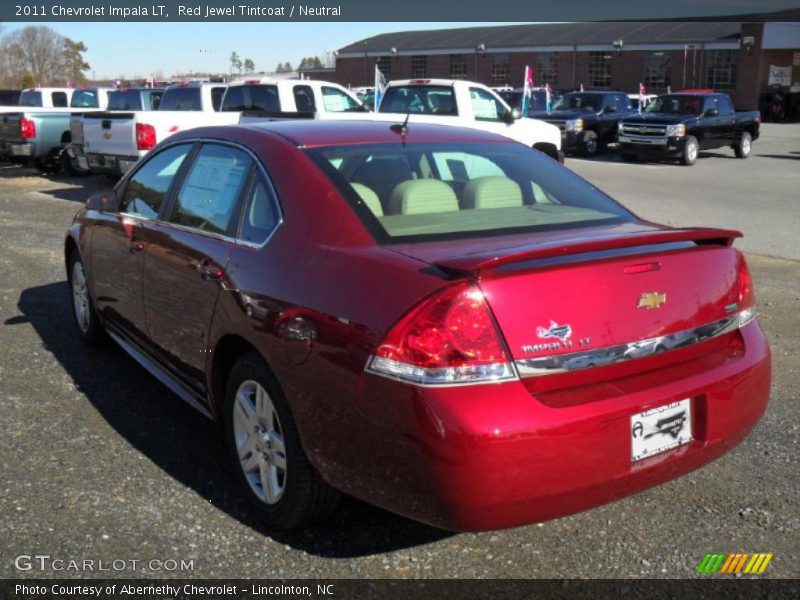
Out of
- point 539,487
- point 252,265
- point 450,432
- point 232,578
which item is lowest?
point 232,578

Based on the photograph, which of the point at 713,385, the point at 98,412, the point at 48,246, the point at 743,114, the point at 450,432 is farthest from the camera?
the point at 743,114

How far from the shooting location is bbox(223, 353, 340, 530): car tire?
330 cm

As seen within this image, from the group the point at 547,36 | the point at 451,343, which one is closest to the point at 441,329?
the point at 451,343

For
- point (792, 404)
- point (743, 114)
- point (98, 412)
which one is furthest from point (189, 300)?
point (743, 114)

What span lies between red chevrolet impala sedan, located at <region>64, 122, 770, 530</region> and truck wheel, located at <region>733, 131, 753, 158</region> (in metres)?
22.5

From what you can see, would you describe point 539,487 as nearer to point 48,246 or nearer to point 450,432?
point 450,432

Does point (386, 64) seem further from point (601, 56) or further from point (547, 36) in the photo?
point (601, 56)

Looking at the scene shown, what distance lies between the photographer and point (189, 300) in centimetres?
402

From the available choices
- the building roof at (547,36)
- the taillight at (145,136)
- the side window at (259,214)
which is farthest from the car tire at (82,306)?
the building roof at (547,36)

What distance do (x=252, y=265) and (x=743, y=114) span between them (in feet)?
78.9

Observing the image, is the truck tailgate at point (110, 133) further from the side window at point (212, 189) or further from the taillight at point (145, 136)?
the side window at point (212, 189)

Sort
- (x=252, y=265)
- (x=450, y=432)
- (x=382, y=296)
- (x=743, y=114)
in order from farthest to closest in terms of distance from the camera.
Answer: (x=743, y=114)
(x=252, y=265)
(x=382, y=296)
(x=450, y=432)

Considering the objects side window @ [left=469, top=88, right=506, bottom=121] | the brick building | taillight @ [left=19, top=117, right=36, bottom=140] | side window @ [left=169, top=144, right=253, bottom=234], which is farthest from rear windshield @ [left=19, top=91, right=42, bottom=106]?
the brick building

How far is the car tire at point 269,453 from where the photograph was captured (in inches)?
130
